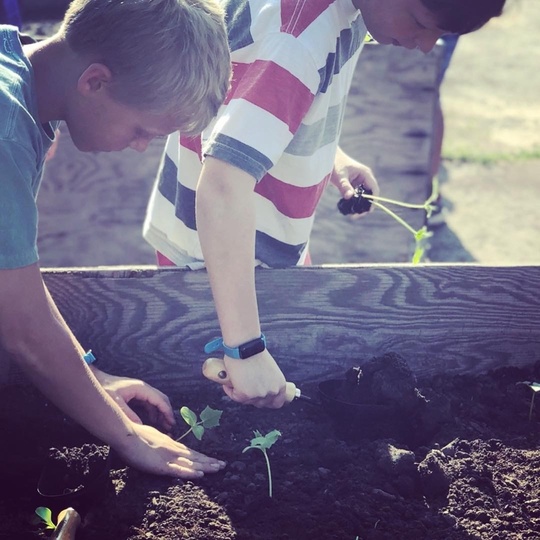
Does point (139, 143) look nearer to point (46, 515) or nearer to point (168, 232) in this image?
point (168, 232)

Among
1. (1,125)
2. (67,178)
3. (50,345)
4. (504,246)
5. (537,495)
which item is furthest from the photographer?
(504,246)

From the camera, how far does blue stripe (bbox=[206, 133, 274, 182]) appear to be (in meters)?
1.73

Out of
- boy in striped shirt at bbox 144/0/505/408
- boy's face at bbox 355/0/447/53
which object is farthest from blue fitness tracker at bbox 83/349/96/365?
boy's face at bbox 355/0/447/53

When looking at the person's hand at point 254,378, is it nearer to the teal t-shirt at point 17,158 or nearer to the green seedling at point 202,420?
the green seedling at point 202,420

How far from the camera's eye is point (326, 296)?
88.7 inches

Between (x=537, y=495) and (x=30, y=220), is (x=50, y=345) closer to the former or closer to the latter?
(x=30, y=220)

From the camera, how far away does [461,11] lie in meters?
1.83

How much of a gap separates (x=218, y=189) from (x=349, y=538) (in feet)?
2.69

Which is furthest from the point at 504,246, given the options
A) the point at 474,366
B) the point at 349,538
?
the point at 349,538

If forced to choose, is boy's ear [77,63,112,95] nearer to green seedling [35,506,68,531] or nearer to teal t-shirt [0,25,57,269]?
teal t-shirt [0,25,57,269]

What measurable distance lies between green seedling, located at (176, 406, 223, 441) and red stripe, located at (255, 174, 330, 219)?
0.56 metres

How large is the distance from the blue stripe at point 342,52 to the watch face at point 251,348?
617mm

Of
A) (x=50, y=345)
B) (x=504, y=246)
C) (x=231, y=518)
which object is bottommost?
(x=504, y=246)

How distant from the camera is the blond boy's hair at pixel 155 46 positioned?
1.71m
